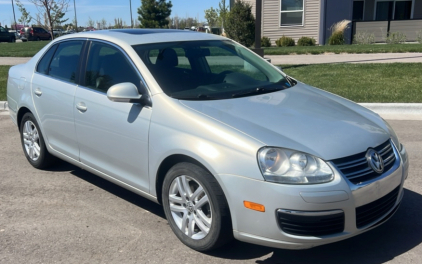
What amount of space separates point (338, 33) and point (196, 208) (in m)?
20.8

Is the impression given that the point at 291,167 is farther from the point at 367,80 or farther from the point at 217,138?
the point at 367,80

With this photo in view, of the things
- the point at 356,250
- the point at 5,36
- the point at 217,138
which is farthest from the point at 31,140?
the point at 5,36

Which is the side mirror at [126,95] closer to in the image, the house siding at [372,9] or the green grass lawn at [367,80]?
the green grass lawn at [367,80]

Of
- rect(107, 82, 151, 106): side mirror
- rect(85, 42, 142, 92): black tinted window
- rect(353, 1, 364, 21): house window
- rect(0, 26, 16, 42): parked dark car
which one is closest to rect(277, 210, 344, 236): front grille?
rect(107, 82, 151, 106): side mirror

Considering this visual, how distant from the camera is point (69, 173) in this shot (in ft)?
18.6

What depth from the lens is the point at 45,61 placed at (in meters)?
5.48

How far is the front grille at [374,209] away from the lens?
3.27 meters

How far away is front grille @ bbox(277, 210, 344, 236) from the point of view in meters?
3.10

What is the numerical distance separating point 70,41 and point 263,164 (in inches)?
121

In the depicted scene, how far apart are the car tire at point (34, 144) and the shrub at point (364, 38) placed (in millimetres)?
20385

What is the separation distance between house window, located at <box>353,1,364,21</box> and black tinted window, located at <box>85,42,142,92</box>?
2609 cm

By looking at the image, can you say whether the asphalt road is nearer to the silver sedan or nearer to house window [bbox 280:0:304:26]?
the silver sedan

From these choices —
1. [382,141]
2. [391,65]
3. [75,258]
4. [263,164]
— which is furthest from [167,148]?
[391,65]

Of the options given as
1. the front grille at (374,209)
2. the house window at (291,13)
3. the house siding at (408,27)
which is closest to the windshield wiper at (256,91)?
the front grille at (374,209)
